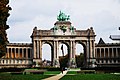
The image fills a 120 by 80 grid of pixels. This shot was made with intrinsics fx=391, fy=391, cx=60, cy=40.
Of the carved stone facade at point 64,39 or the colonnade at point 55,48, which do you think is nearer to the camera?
the colonnade at point 55,48

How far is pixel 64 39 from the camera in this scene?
135 metres

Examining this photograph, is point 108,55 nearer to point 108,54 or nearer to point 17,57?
point 108,54

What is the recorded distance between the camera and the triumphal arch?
441ft

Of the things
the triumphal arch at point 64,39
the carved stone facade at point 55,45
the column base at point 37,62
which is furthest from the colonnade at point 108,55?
the column base at point 37,62

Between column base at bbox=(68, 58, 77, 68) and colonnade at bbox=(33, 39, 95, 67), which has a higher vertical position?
colonnade at bbox=(33, 39, 95, 67)

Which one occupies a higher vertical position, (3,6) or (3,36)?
(3,6)

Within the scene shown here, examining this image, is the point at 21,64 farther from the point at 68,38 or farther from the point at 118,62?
the point at 118,62

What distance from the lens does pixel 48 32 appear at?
136375 millimetres

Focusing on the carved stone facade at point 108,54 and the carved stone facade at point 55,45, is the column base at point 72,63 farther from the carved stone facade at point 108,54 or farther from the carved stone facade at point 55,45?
the carved stone facade at point 108,54

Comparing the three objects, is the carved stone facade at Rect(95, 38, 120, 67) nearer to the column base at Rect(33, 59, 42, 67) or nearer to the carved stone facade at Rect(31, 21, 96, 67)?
the carved stone facade at Rect(31, 21, 96, 67)

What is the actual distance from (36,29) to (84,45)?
17677 millimetres

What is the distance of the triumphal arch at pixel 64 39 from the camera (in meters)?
134

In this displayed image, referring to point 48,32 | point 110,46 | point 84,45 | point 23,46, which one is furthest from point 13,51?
point 110,46

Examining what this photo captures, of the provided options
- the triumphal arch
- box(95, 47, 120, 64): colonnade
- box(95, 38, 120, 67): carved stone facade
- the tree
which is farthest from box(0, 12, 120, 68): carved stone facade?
the tree
